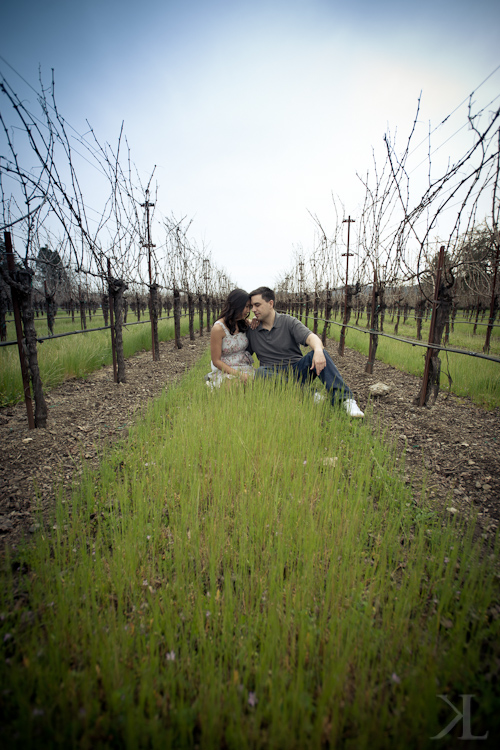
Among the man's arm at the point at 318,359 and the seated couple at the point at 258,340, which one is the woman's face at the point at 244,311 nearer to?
the seated couple at the point at 258,340

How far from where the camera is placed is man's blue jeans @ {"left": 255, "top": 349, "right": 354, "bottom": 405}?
3.30 m

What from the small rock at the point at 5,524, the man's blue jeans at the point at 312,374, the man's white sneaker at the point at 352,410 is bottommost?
the small rock at the point at 5,524

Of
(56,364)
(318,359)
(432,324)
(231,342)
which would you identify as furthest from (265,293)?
(56,364)

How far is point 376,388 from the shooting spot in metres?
4.09

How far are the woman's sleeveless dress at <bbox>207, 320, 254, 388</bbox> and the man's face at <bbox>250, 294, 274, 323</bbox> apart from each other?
427mm

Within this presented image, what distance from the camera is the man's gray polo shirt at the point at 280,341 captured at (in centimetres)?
390

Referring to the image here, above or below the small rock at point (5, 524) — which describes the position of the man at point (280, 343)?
above

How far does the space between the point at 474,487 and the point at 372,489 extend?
747mm

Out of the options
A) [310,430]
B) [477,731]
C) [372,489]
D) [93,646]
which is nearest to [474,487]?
[372,489]

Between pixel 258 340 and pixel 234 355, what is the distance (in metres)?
0.38

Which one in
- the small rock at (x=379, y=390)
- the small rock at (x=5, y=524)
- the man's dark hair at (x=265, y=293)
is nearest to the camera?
the small rock at (x=5, y=524)

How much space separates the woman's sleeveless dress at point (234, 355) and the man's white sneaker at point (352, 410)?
129cm

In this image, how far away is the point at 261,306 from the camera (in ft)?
12.3

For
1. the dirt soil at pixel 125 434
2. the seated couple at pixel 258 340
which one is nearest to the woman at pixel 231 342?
the seated couple at pixel 258 340
